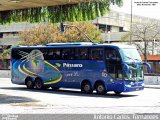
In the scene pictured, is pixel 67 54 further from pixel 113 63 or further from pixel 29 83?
pixel 29 83

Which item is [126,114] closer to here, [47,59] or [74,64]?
[74,64]

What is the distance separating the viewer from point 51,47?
94.7 feet

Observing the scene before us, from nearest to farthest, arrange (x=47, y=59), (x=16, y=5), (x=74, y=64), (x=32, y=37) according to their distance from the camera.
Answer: (x=16, y=5) < (x=74, y=64) < (x=47, y=59) < (x=32, y=37)

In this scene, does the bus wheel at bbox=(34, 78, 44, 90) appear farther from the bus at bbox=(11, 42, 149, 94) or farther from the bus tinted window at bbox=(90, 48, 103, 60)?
the bus tinted window at bbox=(90, 48, 103, 60)

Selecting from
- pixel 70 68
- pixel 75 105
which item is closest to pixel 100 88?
pixel 70 68

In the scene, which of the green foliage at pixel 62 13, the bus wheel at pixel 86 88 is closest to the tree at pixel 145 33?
the bus wheel at pixel 86 88

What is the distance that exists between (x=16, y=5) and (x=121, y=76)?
23.8 ft

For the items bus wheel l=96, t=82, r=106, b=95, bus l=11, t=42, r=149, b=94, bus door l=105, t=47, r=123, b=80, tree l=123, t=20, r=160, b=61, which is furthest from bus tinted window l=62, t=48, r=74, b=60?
tree l=123, t=20, r=160, b=61

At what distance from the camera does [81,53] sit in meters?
26.8

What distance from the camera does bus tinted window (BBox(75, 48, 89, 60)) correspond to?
87.1ft

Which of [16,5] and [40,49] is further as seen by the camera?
[40,49]

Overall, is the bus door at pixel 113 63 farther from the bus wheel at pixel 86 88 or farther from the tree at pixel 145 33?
the tree at pixel 145 33

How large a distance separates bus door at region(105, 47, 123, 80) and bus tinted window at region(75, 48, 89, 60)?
176 centimetres

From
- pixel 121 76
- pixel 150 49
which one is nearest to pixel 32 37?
pixel 150 49
